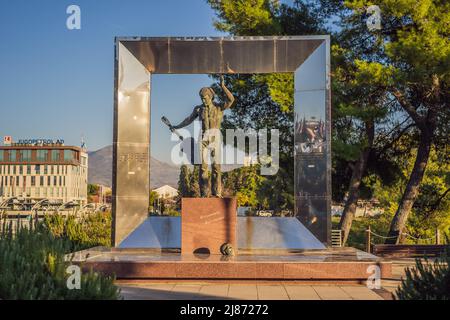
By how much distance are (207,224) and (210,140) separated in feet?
6.20

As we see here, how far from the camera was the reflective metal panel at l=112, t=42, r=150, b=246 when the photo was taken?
1262cm

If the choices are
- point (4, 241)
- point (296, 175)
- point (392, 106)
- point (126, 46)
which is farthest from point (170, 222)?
point (392, 106)

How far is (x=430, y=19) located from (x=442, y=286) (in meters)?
12.9

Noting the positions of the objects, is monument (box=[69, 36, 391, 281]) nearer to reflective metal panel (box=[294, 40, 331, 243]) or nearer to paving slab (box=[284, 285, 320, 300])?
reflective metal panel (box=[294, 40, 331, 243])

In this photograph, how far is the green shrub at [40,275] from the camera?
4.89 m

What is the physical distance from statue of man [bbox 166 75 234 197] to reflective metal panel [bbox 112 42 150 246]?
1453 millimetres

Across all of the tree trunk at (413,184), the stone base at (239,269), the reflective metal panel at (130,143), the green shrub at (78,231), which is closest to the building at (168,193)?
the tree trunk at (413,184)

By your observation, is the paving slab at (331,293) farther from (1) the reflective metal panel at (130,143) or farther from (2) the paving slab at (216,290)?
(1) the reflective metal panel at (130,143)

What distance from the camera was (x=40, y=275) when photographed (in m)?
5.25

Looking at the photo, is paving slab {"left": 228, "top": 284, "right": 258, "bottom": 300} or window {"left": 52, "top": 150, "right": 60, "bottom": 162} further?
window {"left": 52, "top": 150, "right": 60, "bottom": 162}

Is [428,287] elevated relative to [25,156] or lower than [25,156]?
lower

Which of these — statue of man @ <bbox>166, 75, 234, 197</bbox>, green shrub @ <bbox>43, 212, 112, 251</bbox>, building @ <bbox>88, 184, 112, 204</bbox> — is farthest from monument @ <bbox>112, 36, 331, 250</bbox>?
building @ <bbox>88, 184, 112, 204</bbox>

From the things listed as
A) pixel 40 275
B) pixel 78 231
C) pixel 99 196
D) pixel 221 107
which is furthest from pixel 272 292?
pixel 99 196

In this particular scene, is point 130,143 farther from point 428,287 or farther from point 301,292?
point 428,287
